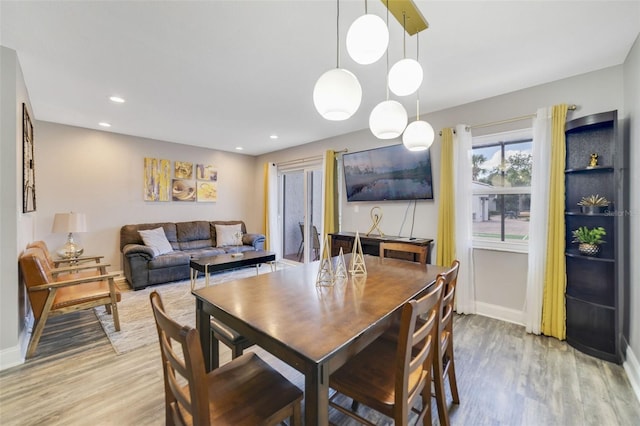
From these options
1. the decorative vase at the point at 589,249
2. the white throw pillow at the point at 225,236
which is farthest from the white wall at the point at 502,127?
the white throw pillow at the point at 225,236

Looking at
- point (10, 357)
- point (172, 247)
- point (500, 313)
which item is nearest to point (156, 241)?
point (172, 247)

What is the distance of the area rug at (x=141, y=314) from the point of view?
2.50 metres

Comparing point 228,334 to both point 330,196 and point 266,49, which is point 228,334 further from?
point 330,196

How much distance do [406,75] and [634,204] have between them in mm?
2187

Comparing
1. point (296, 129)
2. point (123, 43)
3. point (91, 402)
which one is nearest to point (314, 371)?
point (91, 402)

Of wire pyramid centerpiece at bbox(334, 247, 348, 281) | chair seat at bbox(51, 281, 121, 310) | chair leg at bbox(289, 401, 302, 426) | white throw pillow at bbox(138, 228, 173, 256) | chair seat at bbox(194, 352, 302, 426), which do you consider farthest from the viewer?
white throw pillow at bbox(138, 228, 173, 256)

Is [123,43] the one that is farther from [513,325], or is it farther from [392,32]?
[513,325]

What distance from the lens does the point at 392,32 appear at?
1.91 m

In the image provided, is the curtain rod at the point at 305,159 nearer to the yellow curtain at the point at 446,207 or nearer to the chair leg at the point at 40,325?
the yellow curtain at the point at 446,207

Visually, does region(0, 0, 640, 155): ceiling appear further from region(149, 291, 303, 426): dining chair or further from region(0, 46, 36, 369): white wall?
region(149, 291, 303, 426): dining chair

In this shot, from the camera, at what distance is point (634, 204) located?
2084 millimetres

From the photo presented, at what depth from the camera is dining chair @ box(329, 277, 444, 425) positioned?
1.03 m

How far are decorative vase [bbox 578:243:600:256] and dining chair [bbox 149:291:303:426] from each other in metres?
2.74

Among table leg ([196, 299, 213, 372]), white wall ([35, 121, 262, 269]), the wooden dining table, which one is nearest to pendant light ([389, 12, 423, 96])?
the wooden dining table
